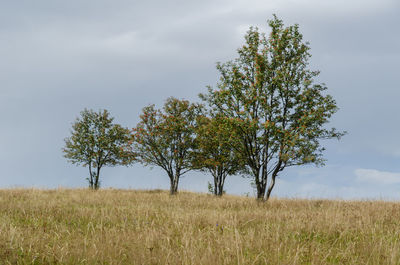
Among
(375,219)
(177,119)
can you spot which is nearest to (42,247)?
(375,219)

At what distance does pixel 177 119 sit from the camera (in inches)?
1216

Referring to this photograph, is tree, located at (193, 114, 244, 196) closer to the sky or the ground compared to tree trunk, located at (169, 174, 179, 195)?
closer to the sky

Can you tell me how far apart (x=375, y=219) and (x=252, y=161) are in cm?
956

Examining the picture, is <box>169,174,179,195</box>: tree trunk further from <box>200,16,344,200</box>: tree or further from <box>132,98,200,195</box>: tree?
<box>200,16,344,200</box>: tree

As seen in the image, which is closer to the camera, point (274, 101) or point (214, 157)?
point (274, 101)

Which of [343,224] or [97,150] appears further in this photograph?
[97,150]

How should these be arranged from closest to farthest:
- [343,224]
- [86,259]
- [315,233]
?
[86,259], [315,233], [343,224]

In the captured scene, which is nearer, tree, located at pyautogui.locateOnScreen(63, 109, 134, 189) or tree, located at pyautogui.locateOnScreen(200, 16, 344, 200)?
tree, located at pyautogui.locateOnScreen(200, 16, 344, 200)

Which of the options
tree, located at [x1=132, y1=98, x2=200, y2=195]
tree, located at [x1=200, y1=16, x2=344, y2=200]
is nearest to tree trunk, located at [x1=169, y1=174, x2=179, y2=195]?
tree, located at [x1=132, y1=98, x2=200, y2=195]

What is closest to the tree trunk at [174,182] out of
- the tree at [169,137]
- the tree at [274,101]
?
the tree at [169,137]

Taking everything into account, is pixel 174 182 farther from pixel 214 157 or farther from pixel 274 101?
pixel 274 101

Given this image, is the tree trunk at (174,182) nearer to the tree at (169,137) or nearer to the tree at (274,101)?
the tree at (169,137)

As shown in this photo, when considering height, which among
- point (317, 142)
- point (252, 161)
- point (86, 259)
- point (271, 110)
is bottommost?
point (86, 259)

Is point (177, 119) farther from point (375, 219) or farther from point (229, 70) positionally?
point (375, 219)
